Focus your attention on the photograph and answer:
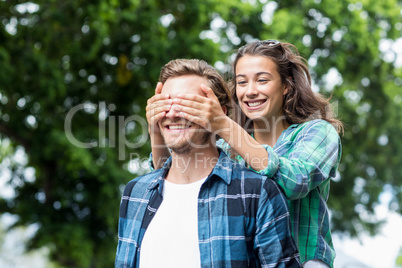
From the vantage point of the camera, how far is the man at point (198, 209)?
193 centimetres

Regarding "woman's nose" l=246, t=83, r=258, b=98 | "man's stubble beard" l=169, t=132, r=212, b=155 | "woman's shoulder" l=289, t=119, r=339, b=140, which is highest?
"woman's nose" l=246, t=83, r=258, b=98

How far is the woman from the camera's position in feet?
7.02

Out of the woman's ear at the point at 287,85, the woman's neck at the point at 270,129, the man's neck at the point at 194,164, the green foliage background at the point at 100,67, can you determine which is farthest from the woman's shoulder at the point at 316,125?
the green foliage background at the point at 100,67

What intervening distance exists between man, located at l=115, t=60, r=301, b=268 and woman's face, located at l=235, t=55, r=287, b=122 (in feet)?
1.04

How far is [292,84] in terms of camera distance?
9.28 ft

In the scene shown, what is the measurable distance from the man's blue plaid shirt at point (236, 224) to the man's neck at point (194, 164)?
0.06 metres

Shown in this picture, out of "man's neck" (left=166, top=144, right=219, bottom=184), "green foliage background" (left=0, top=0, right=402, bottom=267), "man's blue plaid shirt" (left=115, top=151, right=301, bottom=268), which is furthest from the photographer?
"green foliage background" (left=0, top=0, right=402, bottom=267)

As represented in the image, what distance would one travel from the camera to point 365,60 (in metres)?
11.3

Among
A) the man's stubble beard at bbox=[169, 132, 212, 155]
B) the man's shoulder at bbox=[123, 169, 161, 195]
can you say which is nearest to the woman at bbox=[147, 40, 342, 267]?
the man's stubble beard at bbox=[169, 132, 212, 155]

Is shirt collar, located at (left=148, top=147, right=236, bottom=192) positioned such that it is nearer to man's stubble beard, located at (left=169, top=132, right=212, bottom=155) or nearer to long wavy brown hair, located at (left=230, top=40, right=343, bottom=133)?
man's stubble beard, located at (left=169, top=132, right=212, bottom=155)

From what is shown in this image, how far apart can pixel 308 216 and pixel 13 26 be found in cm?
837

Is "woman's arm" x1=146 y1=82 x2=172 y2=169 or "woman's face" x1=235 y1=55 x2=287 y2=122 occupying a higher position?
"woman's face" x1=235 y1=55 x2=287 y2=122

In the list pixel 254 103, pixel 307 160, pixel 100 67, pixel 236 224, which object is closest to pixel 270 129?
pixel 254 103

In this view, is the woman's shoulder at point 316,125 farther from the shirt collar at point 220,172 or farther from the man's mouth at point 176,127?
the man's mouth at point 176,127
